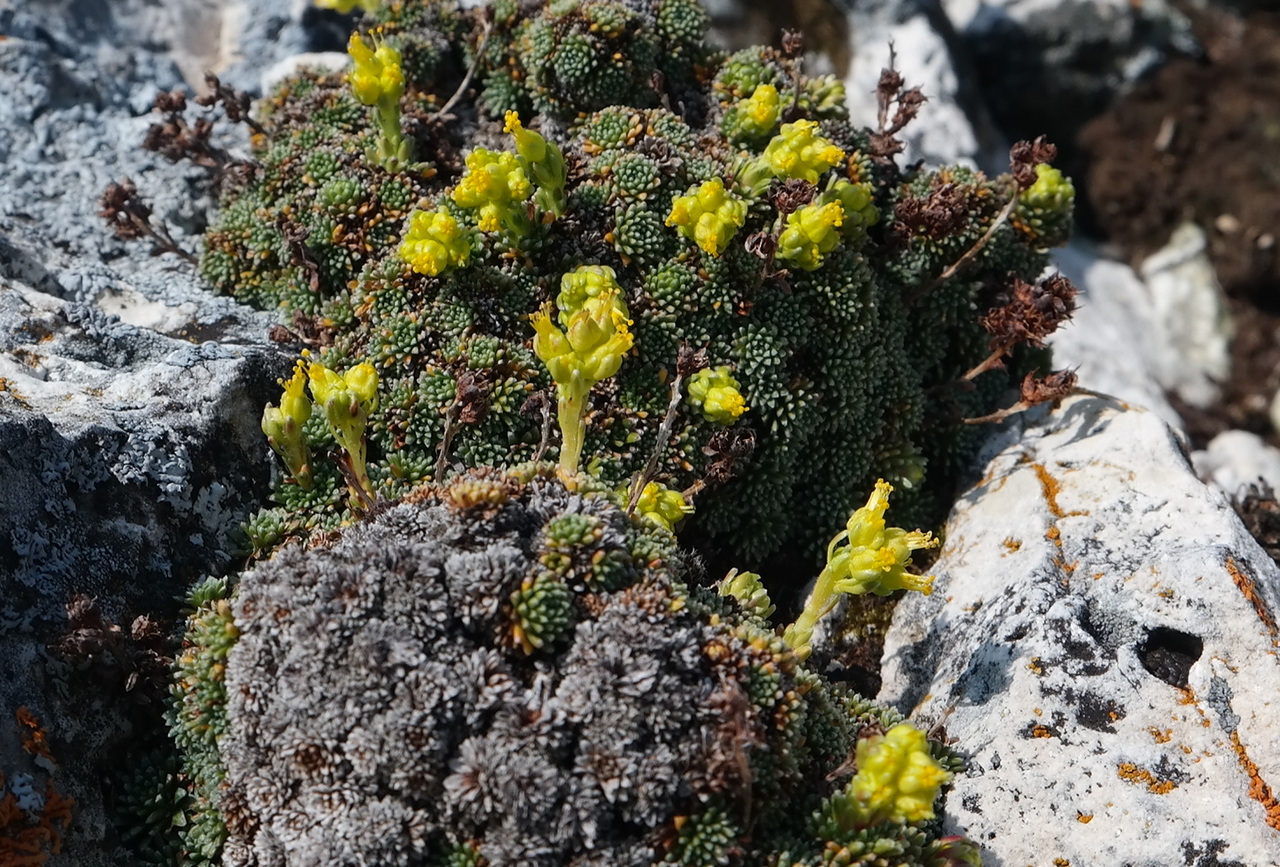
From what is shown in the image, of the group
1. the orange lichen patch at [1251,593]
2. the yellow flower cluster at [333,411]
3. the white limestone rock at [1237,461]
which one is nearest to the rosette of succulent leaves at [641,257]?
the yellow flower cluster at [333,411]

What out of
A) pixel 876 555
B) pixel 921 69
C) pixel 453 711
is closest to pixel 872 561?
pixel 876 555

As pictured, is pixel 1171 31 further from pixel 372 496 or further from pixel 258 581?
pixel 258 581

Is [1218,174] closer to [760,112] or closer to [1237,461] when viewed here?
[1237,461]

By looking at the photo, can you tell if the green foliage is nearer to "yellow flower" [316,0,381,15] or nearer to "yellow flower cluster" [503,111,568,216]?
"yellow flower cluster" [503,111,568,216]

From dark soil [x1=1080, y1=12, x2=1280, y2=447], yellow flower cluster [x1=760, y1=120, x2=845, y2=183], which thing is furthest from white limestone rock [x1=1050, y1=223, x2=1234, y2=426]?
yellow flower cluster [x1=760, y1=120, x2=845, y2=183]

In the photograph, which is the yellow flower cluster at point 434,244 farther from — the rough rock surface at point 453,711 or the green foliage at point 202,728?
the green foliage at point 202,728

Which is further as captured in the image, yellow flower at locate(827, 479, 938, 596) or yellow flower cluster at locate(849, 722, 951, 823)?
yellow flower at locate(827, 479, 938, 596)
